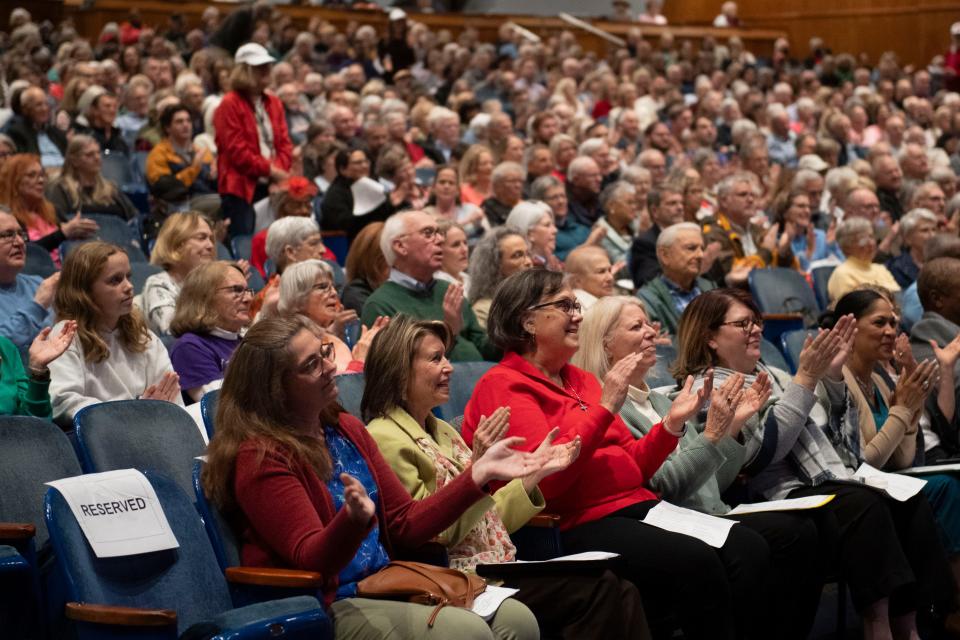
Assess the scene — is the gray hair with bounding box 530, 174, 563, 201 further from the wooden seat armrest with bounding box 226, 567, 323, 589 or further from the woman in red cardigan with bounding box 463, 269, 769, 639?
the wooden seat armrest with bounding box 226, 567, 323, 589

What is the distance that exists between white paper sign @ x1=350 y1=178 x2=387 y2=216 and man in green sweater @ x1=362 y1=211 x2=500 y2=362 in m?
1.76

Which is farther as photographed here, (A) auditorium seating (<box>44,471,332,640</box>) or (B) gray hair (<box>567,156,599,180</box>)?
(B) gray hair (<box>567,156,599,180</box>)

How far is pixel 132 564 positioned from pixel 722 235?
4115mm

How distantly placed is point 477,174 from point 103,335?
141 inches

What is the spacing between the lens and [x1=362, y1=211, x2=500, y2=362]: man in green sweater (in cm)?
414

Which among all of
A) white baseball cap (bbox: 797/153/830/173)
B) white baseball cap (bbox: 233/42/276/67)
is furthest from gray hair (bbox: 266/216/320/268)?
white baseball cap (bbox: 797/153/830/173)

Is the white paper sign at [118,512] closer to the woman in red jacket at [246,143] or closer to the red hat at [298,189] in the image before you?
the red hat at [298,189]

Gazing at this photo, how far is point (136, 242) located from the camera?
539 centimetres

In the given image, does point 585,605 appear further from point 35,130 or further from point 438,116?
point 438,116

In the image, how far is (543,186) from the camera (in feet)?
20.9

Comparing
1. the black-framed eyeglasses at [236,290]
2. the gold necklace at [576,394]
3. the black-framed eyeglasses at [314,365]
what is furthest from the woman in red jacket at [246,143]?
the black-framed eyeglasses at [314,365]

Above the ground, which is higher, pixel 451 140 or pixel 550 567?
pixel 550 567

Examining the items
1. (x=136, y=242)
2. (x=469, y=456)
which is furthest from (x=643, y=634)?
(x=136, y=242)

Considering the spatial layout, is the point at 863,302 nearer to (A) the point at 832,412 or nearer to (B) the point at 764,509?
(A) the point at 832,412
